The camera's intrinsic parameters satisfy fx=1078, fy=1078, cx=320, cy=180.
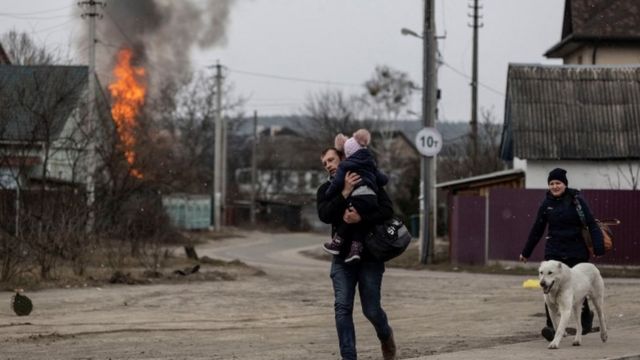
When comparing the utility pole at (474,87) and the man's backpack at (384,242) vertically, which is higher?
the utility pole at (474,87)

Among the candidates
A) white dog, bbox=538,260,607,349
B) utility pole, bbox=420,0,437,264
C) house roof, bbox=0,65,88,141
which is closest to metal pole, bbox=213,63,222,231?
house roof, bbox=0,65,88,141

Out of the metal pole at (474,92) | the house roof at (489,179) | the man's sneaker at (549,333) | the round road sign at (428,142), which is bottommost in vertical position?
the man's sneaker at (549,333)

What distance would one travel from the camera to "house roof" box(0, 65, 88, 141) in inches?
1065

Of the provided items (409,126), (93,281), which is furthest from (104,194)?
(409,126)

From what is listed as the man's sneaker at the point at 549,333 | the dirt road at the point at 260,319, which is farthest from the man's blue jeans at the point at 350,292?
the man's sneaker at the point at 549,333

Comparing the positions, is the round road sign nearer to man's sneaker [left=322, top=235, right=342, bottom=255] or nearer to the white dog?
the white dog

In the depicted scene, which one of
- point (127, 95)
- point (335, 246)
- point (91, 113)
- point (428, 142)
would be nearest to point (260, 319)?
point (335, 246)

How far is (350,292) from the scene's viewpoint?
940 centimetres

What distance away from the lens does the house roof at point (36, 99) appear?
88.8 ft

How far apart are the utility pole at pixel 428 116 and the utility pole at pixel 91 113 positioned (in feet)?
30.9

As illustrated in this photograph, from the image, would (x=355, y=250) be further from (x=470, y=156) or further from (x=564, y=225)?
(x=470, y=156)

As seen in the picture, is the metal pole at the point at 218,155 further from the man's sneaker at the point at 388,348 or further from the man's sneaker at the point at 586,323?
the man's sneaker at the point at 388,348

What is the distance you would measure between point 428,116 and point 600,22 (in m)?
15.4

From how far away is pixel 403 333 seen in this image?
1374 centimetres
